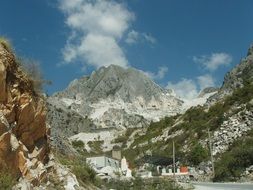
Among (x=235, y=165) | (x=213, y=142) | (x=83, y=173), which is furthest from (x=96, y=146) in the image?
(x=83, y=173)

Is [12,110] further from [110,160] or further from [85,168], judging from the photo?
[110,160]

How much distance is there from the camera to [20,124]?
15789mm

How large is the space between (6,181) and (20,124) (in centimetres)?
362

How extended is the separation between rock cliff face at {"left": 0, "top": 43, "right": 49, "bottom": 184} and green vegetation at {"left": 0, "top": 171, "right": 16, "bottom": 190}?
351 millimetres

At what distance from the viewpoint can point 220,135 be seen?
58.7 meters

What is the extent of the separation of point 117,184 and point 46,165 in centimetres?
1379

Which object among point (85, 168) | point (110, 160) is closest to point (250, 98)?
point (110, 160)

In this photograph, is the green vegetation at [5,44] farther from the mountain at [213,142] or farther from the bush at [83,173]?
the mountain at [213,142]

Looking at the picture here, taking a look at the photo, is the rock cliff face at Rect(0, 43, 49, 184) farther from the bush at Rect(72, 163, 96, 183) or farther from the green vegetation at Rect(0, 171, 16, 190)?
the bush at Rect(72, 163, 96, 183)

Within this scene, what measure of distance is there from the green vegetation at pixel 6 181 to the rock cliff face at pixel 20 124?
0.35m

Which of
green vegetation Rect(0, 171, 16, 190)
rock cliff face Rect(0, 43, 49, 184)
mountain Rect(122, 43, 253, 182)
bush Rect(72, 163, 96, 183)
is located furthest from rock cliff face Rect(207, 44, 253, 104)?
green vegetation Rect(0, 171, 16, 190)

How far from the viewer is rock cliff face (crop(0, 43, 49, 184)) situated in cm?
1371

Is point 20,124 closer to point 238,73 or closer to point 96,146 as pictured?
point 96,146

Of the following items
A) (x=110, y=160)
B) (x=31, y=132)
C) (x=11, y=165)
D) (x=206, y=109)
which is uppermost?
(x=206, y=109)
